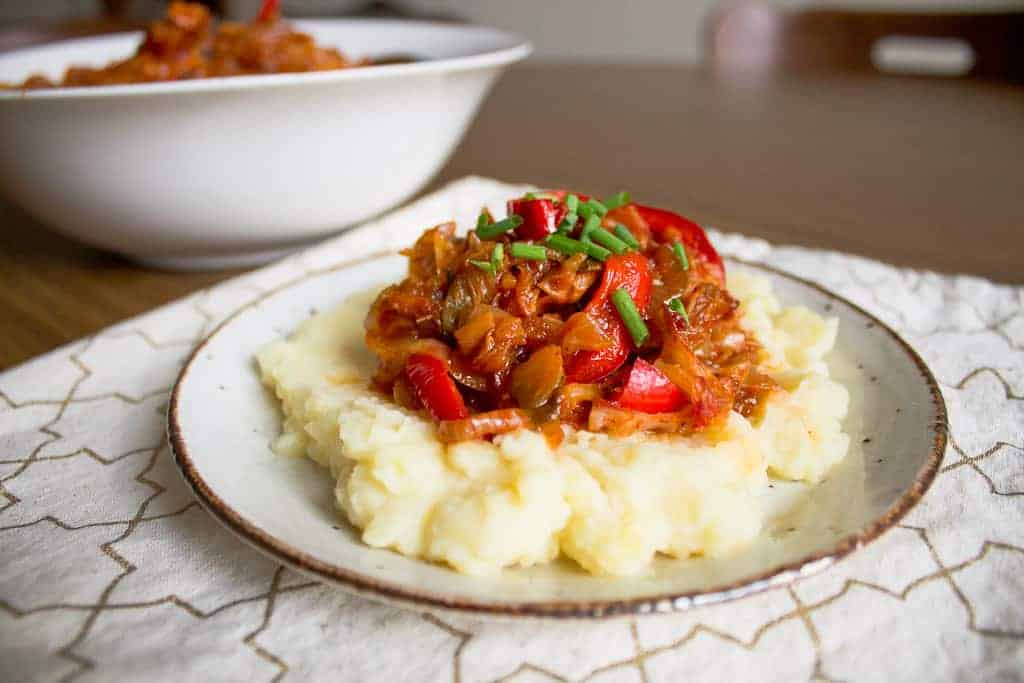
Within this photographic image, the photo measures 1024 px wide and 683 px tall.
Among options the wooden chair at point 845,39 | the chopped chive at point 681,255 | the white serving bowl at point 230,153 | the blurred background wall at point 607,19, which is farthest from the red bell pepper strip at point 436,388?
the blurred background wall at point 607,19

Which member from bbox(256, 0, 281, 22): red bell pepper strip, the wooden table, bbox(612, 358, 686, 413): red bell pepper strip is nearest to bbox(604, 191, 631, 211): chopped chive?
bbox(612, 358, 686, 413): red bell pepper strip

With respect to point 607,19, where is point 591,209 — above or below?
above

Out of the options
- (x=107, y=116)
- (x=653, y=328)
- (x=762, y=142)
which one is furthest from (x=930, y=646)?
(x=762, y=142)

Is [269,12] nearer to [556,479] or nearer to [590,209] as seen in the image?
[590,209]

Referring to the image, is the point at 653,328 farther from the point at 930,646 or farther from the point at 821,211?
the point at 821,211

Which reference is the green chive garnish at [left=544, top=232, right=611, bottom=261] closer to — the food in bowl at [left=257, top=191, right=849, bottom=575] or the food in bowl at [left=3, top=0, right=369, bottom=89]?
the food in bowl at [left=257, top=191, right=849, bottom=575]

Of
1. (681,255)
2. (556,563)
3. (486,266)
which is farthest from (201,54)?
(556,563)

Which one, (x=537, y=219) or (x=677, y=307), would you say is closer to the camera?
(x=677, y=307)
